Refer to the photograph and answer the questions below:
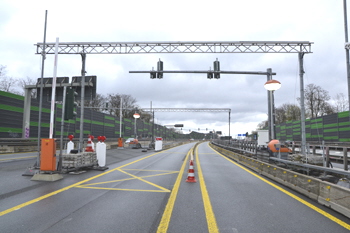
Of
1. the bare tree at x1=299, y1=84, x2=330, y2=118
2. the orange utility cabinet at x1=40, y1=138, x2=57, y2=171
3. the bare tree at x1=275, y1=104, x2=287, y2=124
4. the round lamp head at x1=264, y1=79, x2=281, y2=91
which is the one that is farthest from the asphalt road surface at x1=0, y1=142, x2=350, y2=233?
the bare tree at x1=275, y1=104, x2=287, y2=124

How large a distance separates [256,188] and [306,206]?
2.14m

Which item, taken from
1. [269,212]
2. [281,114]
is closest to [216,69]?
[269,212]

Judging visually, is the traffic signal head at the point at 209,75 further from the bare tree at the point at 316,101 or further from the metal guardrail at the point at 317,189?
the bare tree at the point at 316,101

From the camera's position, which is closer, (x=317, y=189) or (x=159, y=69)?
(x=317, y=189)

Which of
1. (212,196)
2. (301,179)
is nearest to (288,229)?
(212,196)

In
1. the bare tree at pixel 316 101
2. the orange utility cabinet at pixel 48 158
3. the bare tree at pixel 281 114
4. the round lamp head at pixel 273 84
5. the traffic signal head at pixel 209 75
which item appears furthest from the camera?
the bare tree at pixel 281 114


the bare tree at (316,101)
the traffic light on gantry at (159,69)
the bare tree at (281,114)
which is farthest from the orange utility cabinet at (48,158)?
the bare tree at (281,114)

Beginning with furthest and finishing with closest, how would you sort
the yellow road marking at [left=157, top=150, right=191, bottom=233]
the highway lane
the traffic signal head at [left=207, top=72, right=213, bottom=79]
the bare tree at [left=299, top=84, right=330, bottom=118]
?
the bare tree at [left=299, top=84, right=330, bottom=118], the traffic signal head at [left=207, top=72, right=213, bottom=79], the highway lane, the yellow road marking at [left=157, top=150, right=191, bottom=233]

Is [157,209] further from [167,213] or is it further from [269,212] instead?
[269,212]

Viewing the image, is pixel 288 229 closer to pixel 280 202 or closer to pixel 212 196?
pixel 280 202

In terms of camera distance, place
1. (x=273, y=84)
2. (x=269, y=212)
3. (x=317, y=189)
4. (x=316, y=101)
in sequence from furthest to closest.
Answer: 1. (x=316, y=101)
2. (x=273, y=84)
3. (x=317, y=189)
4. (x=269, y=212)

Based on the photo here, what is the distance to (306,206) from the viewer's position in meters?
5.65

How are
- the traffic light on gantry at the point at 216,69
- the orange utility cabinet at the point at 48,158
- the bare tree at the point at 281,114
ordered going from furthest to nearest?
the bare tree at the point at 281,114 < the traffic light on gantry at the point at 216,69 < the orange utility cabinet at the point at 48,158

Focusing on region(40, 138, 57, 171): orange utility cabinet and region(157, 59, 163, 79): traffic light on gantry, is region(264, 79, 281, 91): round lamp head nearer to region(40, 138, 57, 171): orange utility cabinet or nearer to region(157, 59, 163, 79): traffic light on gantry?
region(157, 59, 163, 79): traffic light on gantry
